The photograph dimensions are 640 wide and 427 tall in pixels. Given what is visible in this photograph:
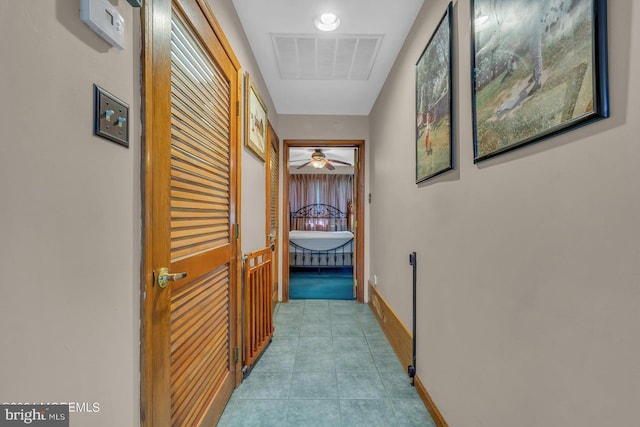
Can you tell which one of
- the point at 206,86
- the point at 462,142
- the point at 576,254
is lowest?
the point at 576,254

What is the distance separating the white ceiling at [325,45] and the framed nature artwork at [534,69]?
0.88 m

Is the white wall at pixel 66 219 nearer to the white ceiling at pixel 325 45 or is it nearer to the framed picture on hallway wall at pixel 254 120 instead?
the framed picture on hallway wall at pixel 254 120

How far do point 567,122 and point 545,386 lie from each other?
74 centimetres

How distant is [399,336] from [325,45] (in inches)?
91.1

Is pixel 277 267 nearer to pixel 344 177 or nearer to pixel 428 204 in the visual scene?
pixel 428 204

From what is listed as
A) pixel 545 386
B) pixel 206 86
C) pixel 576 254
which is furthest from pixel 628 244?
pixel 206 86

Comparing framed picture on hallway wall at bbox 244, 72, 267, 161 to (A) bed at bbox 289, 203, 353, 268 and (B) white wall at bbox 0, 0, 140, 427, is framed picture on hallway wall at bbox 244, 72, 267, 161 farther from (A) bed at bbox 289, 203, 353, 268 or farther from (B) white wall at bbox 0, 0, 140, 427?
(A) bed at bbox 289, 203, 353, 268

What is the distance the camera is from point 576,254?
702 mm

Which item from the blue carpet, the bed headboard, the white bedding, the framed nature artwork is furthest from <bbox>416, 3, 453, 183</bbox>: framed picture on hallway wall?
the bed headboard

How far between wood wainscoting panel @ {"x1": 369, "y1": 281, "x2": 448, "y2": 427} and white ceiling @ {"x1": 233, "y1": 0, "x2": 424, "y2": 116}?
2.14 metres

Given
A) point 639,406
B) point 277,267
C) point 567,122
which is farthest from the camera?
point 277,267

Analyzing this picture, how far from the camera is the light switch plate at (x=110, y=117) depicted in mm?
668

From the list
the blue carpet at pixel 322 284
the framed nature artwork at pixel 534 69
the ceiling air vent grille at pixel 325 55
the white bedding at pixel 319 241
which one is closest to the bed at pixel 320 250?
the white bedding at pixel 319 241

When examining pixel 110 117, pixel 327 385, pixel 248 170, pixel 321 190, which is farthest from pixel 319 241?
pixel 110 117
